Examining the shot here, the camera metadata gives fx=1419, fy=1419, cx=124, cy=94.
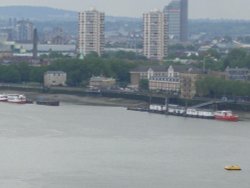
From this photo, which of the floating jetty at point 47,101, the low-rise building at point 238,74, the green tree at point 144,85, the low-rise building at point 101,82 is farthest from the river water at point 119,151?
the low-rise building at point 238,74

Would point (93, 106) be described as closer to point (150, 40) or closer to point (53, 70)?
point (53, 70)

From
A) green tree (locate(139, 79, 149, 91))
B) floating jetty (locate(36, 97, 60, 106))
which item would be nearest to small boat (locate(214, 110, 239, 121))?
floating jetty (locate(36, 97, 60, 106))

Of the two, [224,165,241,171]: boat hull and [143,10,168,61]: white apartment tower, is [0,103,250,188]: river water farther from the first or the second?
[143,10,168,61]: white apartment tower

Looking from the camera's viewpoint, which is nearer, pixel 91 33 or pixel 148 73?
pixel 148 73

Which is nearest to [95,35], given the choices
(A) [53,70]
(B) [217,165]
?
(A) [53,70]

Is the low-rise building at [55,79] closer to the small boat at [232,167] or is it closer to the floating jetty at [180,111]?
the floating jetty at [180,111]

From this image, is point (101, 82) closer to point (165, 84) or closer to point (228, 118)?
point (165, 84)

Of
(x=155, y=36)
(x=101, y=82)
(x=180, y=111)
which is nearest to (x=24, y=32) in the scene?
(x=155, y=36)
